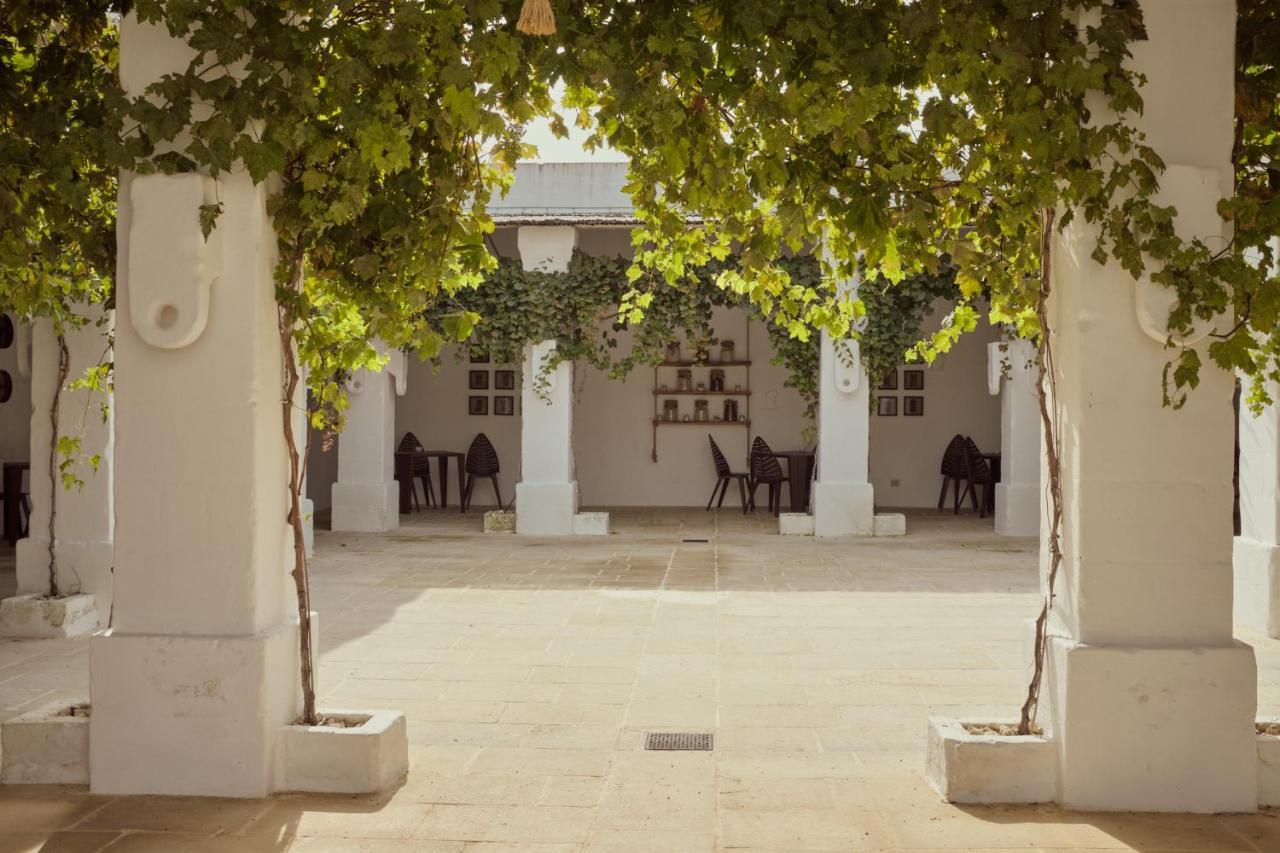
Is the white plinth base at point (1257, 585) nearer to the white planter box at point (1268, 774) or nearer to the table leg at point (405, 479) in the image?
the white planter box at point (1268, 774)

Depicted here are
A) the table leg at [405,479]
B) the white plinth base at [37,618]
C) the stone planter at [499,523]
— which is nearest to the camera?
the white plinth base at [37,618]

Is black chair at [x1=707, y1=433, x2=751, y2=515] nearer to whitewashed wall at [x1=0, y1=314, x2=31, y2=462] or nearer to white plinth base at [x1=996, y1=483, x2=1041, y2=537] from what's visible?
white plinth base at [x1=996, y1=483, x2=1041, y2=537]

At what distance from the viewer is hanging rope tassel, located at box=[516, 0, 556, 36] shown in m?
2.98

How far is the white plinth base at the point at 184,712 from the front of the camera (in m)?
3.48

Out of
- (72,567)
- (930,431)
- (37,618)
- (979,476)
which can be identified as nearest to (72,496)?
(72,567)

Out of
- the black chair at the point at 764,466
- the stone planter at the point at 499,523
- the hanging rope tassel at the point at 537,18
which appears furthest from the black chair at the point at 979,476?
the hanging rope tassel at the point at 537,18

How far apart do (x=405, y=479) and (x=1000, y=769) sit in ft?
39.9

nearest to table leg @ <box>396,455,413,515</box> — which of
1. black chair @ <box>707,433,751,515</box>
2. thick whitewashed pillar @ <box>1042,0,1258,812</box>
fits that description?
black chair @ <box>707,433,751,515</box>

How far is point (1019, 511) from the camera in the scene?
12.1m

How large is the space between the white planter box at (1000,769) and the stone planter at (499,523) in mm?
9046

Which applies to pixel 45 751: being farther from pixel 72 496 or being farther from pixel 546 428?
pixel 546 428

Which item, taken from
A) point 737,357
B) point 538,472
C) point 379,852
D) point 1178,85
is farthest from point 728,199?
point 737,357

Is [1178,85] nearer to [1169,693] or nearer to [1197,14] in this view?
[1197,14]

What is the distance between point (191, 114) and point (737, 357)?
12.7m
